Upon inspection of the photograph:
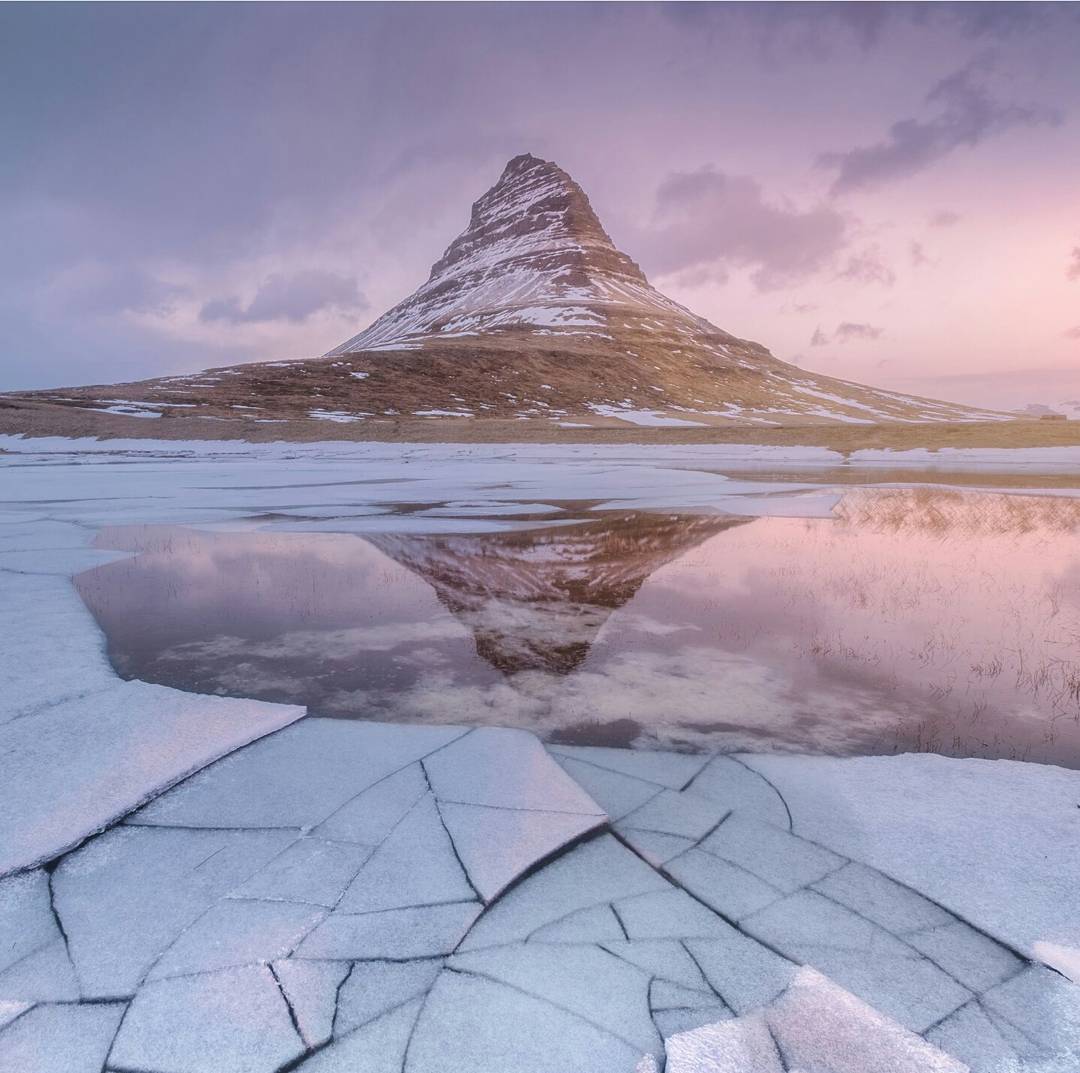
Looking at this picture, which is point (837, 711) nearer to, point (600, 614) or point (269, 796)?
point (600, 614)

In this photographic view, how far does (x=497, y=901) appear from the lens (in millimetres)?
2896

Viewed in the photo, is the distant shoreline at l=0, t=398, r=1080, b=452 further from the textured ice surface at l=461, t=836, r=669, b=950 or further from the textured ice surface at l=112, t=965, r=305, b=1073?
the textured ice surface at l=112, t=965, r=305, b=1073

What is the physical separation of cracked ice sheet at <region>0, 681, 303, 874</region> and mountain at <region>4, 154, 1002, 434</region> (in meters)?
46.1

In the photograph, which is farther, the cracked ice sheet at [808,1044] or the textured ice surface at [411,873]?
the textured ice surface at [411,873]

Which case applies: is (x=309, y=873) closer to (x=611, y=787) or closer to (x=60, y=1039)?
(x=60, y=1039)

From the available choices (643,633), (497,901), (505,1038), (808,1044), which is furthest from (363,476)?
(808,1044)

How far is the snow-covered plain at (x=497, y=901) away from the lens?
7.39 feet

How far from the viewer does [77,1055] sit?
217 cm

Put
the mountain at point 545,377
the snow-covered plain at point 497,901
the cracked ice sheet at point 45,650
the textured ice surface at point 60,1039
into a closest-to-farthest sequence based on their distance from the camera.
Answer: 1. the textured ice surface at point 60,1039
2. the snow-covered plain at point 497,901
3. the cracked ice sheet at point 45,650
4. the mountain at point 545,377

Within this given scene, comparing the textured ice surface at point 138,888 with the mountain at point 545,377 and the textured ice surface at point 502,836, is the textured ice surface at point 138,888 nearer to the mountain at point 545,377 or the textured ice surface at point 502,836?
the textured ice surface at point 502,836

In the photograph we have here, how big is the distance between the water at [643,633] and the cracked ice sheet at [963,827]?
0.43 m

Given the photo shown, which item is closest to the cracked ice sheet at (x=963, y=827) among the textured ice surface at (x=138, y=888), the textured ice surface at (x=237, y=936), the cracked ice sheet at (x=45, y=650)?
the textured ice surface at (x=237, y=936)

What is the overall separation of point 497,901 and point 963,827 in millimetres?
2405

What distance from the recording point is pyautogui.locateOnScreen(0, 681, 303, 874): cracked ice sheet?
333 cm
